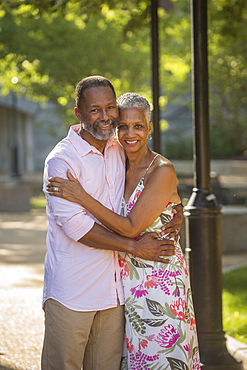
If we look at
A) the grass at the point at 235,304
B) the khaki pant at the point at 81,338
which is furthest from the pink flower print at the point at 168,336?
the grass at the point at 235,304

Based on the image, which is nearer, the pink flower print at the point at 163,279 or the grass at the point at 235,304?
the pink flower print at the point at 163,279

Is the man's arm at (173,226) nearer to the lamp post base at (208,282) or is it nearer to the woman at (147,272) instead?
the woman at (147,272)

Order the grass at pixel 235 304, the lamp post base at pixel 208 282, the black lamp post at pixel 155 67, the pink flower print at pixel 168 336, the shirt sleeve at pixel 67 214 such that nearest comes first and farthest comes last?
the shirt sleeve at pixel 67 214 < the pink flower print at pixel 168 336 < the lamp post base at pixel 208 282 < the black lamp post at pixel 155 67 < the grass at pixel 235 304

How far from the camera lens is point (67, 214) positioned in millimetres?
2854

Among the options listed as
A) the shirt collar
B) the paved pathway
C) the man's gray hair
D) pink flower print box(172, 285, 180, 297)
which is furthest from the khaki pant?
the paved pathway

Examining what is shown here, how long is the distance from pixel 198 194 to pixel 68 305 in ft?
5.92

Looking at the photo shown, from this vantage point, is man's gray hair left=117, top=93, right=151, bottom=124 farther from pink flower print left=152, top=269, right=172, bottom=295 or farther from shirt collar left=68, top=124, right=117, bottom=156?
pink flower print left=152, top=269, right=172, bottom=295

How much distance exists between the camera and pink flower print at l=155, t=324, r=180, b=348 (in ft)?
9.77

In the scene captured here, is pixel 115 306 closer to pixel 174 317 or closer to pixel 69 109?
pixel 174 317

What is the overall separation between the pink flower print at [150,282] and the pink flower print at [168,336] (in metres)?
0.26

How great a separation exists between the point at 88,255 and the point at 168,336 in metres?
0.68

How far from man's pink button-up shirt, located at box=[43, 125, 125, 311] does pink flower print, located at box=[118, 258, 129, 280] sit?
0.03m

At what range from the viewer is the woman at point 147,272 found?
2922 mm

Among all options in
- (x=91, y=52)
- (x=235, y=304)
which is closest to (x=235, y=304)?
(x=235, y=304)
